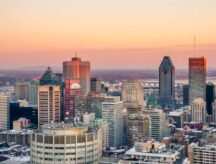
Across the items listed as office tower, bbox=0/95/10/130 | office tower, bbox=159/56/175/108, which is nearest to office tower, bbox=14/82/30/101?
office tower, bbox=0/95/10/130

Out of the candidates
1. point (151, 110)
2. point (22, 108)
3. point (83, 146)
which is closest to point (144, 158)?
point (83, 146)

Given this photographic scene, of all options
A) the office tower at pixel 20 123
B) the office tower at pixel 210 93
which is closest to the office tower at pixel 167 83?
the office tower at pixel 210 93

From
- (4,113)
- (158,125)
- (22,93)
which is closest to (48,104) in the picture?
(4,113)

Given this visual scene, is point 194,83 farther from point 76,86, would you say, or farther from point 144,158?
point 144,158

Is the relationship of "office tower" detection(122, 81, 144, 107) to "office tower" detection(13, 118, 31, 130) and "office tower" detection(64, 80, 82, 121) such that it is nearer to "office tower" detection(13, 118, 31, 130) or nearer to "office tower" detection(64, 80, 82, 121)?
"office tower" detection(64, 80, 82, 121)

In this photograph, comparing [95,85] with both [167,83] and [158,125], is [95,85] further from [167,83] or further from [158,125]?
[158,125]
